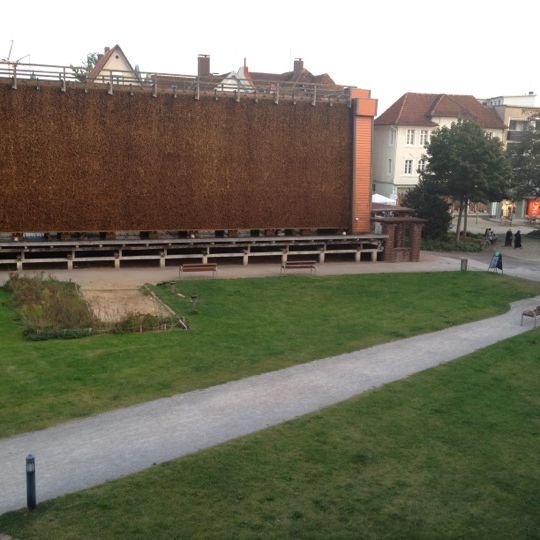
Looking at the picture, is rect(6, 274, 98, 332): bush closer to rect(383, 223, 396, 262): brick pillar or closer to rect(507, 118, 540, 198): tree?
rect(383, 223, 396, 262): brick pillar

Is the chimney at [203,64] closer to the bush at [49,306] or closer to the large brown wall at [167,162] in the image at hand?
the large brown wall at [167,162]

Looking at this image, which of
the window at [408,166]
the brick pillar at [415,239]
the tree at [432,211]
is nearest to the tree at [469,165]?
the tree at [432,211]

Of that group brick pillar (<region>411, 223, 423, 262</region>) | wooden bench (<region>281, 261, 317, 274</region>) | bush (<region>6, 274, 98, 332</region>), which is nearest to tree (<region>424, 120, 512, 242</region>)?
brick pillar (<region>411, 223, 423, 262</region>)

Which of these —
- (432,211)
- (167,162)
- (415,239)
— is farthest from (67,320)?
(432,211)

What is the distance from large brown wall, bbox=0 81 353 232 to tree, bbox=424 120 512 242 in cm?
959

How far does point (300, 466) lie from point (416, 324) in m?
11.0

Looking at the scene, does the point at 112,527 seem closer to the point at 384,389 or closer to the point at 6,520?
the point at 6,520

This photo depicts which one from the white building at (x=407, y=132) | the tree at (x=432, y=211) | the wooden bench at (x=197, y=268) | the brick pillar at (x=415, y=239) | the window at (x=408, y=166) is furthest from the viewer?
the window at (x=408, y=166)

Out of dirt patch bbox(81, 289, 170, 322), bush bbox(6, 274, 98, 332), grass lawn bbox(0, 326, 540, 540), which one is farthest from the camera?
dirt patch bbox(81, 289, 170, 322)

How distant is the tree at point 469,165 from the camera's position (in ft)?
131

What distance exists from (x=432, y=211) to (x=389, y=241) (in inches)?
336

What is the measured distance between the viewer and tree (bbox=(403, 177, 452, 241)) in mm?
40938

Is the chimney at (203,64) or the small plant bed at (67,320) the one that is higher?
the chimney at (203,64)

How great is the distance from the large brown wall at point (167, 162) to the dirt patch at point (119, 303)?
6952 mm
